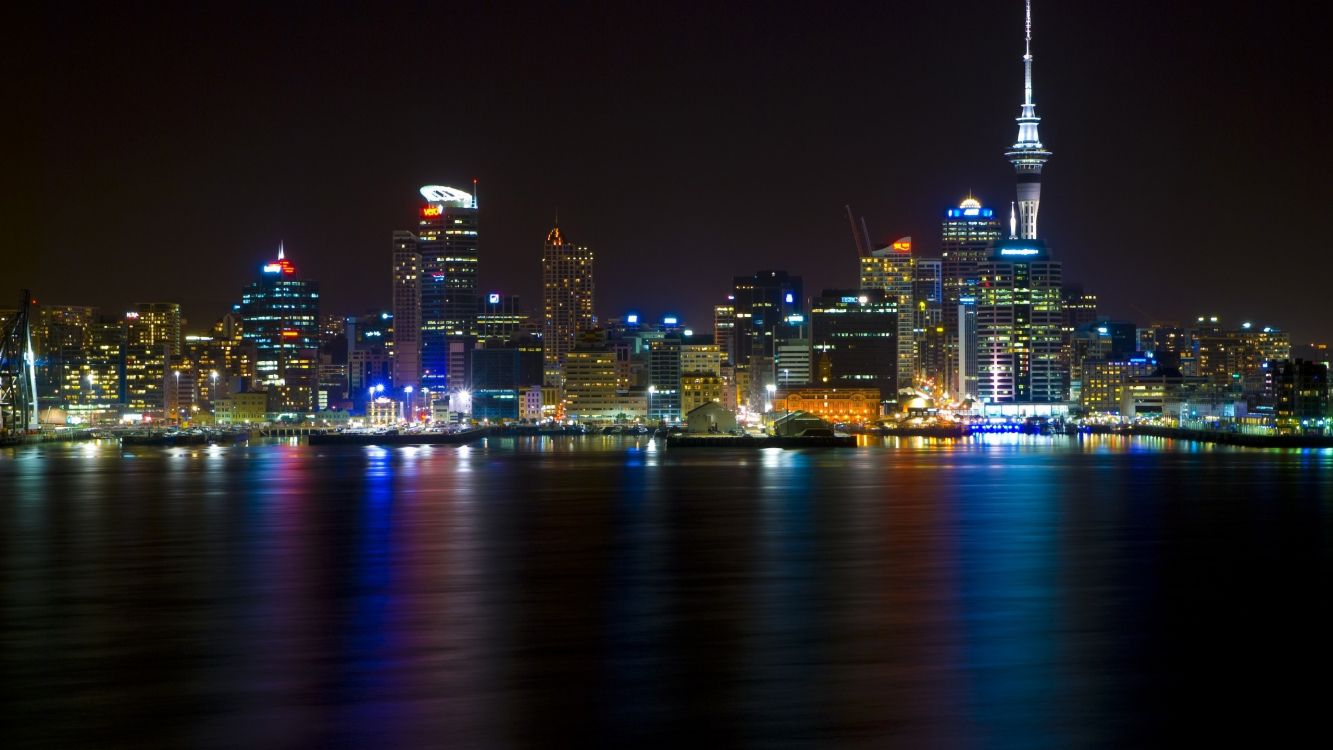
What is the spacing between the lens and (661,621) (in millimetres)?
24188

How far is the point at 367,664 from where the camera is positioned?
798 inches

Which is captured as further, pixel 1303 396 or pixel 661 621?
pixel 1303 396

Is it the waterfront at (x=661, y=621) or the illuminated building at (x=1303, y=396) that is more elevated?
the illuminated building at (x=1303, y=396)

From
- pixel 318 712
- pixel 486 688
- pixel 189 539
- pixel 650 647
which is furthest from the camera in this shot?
pixel 189 539

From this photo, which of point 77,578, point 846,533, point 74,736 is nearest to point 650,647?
point 74,736

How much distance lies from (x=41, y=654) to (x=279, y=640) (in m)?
3.33

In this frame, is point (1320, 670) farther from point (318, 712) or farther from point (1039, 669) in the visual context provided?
point (318, 712)

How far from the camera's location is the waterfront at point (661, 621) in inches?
664

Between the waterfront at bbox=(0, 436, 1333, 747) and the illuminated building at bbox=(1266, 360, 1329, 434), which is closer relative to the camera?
the waterfront at bbox=(0, 436, 1333, 747)

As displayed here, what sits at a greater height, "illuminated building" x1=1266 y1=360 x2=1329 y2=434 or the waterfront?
"illuminated building" x1=1266 y1=360 x2=1329 y2=434

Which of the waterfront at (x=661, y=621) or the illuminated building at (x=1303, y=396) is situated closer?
the waterfront at (x=661, y=621)

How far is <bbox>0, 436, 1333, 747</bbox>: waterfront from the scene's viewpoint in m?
16.9

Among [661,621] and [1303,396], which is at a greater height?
[1303,396]

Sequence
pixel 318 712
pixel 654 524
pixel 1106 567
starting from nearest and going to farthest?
pixel 318 712 < pixel 1106 567 < pixel 654 524
